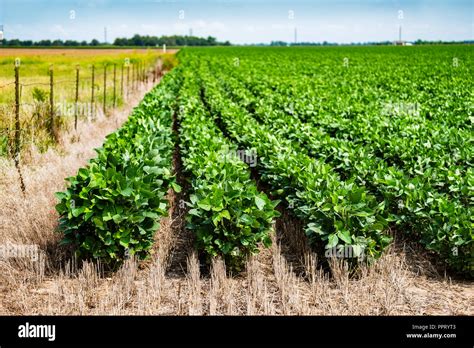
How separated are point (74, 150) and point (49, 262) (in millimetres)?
5153

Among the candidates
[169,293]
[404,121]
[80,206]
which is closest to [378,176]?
[169,293]

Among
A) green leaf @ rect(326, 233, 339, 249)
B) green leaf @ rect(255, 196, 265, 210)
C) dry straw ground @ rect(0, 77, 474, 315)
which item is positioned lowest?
dry straw ground @ rect(0, 77, 474, 315)

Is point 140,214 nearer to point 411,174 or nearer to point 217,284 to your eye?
point 217,284

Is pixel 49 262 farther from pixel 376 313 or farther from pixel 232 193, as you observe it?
pixel 376 313

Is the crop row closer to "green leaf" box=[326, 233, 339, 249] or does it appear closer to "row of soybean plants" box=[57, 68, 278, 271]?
"row of soybean plants" box=[57, 68, 278, 271]

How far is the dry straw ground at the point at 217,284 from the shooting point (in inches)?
199

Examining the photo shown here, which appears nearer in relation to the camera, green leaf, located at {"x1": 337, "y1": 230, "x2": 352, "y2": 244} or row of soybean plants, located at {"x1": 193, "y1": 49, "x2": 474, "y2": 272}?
green leaf, located at {"x1": 337, "y1": 230, "x2": 352, "y2": 244}

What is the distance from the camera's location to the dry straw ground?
5051 mm

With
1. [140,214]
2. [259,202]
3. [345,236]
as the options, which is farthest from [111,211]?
[345,236]

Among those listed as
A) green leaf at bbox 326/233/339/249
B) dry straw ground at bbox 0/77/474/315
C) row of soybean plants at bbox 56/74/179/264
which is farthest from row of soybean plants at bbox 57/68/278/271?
green leaf at bbox 326/233/339/249

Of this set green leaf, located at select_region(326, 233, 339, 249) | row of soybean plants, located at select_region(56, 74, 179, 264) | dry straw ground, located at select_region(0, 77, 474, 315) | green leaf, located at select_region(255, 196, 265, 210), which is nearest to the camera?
dry straw ground, located at select_region(0, 77, 474, 315)

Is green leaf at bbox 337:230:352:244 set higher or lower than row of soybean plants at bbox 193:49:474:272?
lower

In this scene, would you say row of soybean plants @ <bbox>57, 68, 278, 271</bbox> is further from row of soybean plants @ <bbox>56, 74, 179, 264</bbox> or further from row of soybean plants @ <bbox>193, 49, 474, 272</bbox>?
row of soybean plants @ <bbox>193, 49, 474, 272</bbox>

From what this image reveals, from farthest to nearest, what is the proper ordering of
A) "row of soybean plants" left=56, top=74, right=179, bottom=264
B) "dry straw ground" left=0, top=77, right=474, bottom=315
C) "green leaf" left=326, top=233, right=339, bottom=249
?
1. "row of soybean plants" left=56, top=74, right=179, bottom=264
2. "green leaf" left=326, top=233, right=339, bottom=249
3. "dry straw ground" left=0, top=77, right=474, bottom=315
